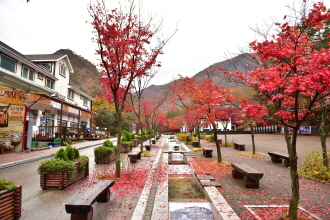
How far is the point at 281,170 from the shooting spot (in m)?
9.62

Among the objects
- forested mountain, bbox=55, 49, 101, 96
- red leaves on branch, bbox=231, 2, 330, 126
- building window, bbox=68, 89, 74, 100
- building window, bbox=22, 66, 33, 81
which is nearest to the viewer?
red leaves on branch, bbox=231, 2, 330, 126

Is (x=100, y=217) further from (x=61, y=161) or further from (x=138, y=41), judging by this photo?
(x=138, y=41)

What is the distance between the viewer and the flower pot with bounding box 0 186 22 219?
151 inches

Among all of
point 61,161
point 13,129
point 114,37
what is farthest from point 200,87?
point 13,129

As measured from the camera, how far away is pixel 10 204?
406 cm

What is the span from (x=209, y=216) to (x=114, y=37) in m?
6.60

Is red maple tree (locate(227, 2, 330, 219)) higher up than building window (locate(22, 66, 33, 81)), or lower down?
lower down

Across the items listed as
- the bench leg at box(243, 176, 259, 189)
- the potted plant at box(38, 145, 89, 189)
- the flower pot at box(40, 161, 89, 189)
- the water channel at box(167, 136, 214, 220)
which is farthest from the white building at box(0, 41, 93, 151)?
the bench leg at box(243, 176, 259, 189)

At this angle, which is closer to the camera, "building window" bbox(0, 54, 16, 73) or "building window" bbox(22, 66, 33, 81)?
"building window" bbox(0, 54, 16, 73)

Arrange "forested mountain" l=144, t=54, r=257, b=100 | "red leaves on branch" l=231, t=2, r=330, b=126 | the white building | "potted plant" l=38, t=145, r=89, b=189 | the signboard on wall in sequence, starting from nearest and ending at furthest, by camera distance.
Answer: "red leaves on branch" l=231, t=2, r=330, b=126
"potted plant" l=38, t=145, r=89, b=189
"forested mountain" l=144, t=54, r=257, b=100
the white building
the signboard on wall

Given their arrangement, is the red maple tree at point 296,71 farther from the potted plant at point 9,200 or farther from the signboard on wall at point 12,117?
the signboard on wall at point 12,117

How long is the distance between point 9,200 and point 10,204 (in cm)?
10

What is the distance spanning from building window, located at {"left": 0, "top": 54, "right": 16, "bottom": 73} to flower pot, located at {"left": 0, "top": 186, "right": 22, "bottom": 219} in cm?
1774

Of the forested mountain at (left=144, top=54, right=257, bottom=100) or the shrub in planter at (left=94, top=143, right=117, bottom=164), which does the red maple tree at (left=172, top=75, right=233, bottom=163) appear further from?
the shrub in planter at (left=94, top=143, right=117, bottom=164)
